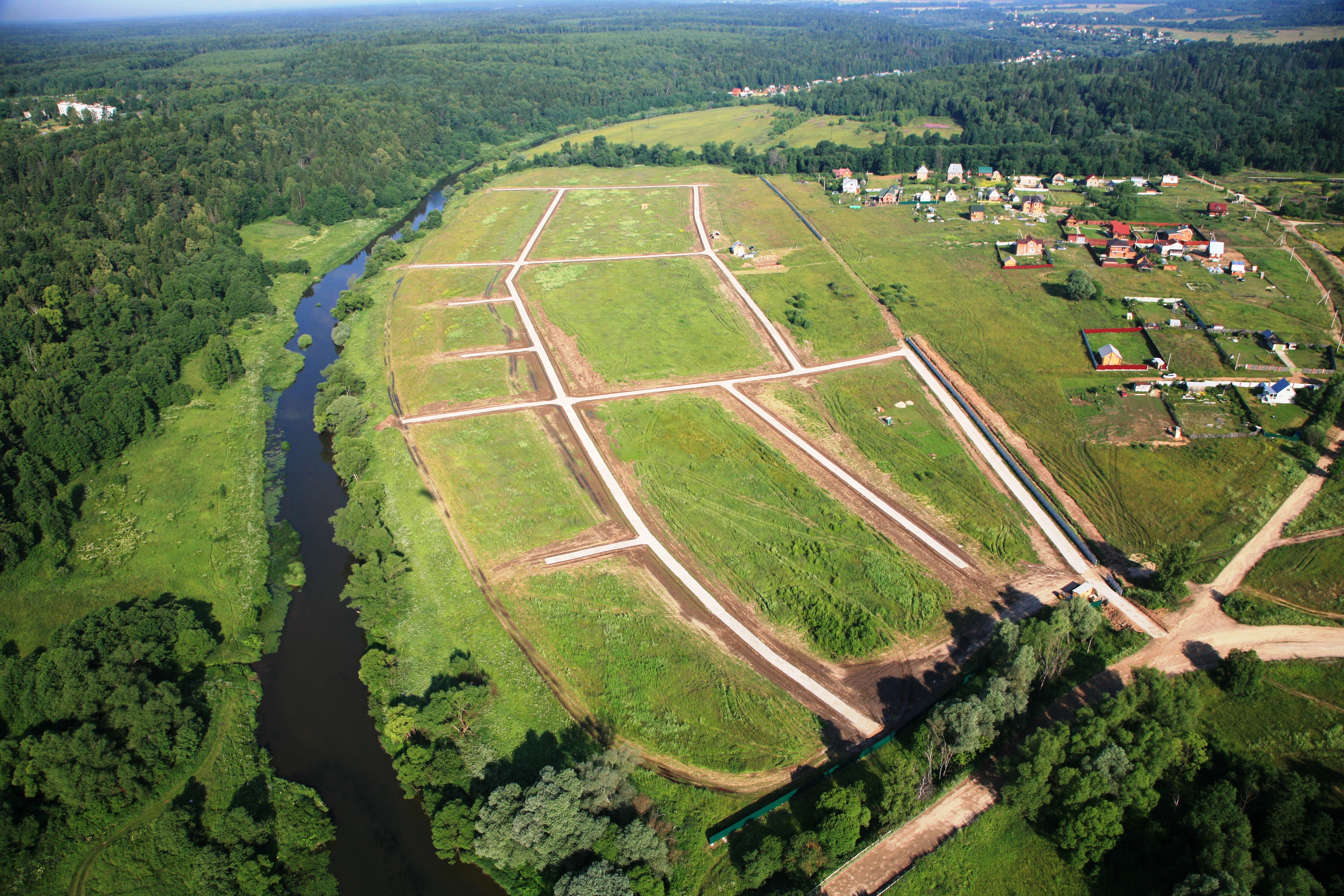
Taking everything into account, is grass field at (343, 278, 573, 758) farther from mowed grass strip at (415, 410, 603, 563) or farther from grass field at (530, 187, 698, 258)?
grass field at (530, 187, 698, 258)

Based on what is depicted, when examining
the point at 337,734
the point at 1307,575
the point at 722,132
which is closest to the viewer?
the point at 337,734

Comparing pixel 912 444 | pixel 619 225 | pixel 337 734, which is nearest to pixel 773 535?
pixel 912 444

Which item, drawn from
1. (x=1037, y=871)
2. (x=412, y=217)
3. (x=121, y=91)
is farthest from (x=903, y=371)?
(x=121, y=91)

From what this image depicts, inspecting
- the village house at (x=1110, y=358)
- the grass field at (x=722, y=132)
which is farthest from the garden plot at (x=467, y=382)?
the grass field at (x=722, y=132)

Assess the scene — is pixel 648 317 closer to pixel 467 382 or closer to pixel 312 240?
pixel 467 382

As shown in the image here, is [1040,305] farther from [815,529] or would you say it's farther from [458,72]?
[458,72]

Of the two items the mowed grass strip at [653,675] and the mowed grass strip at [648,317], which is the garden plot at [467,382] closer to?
the mowed grass strip at [648,317]
